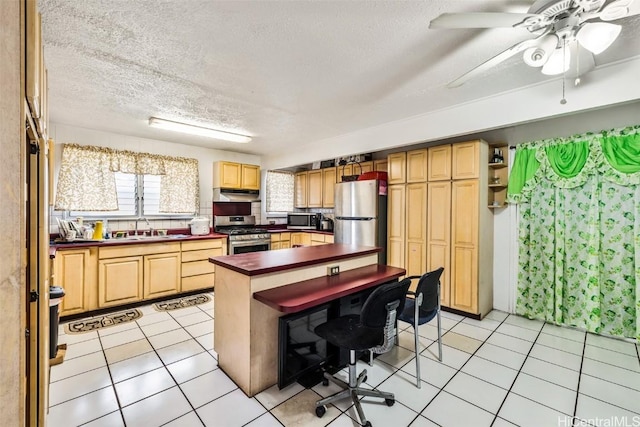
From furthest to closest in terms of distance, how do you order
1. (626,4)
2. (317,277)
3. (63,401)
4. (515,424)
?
(317,277) → (63,401) → (515,424) → (626,4)

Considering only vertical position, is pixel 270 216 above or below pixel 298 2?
below

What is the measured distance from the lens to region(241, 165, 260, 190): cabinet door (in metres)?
5.40

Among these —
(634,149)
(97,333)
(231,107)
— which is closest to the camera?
(634,149)

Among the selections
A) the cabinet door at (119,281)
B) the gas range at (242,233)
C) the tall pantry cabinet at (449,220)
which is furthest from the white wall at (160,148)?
the tall pantry cabinet at (449,220)

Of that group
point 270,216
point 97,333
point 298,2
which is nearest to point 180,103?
point 298,2

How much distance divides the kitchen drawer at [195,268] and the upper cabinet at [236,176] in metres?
1.46

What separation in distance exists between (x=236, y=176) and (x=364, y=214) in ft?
8.51

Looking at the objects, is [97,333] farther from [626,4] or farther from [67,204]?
[626,4]

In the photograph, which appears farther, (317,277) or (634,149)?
(634,149)

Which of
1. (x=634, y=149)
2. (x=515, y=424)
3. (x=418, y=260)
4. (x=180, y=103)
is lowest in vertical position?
(x=515, y=424)

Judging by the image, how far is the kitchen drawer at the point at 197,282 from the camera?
4207mm

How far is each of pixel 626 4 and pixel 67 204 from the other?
17.9 feet

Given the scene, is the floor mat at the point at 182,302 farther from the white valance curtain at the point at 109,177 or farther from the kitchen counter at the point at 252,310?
the kitchen counter at the point at 252,310

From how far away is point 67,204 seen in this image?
3766mm
